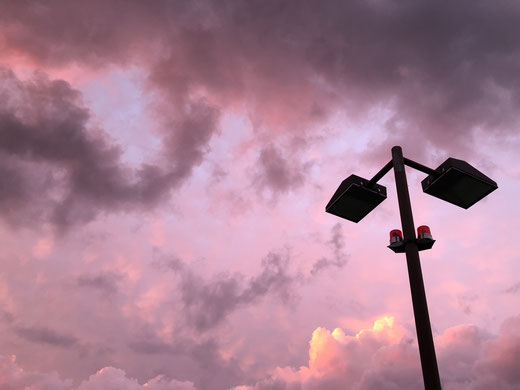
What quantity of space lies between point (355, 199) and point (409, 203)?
1.50 m

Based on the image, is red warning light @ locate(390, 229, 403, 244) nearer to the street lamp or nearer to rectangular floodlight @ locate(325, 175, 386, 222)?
the street lamp

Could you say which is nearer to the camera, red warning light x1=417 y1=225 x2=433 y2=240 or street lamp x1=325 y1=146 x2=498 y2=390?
street lamp x1=325 y1=146 x2=498 y2=390

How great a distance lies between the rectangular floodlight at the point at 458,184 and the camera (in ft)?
23.0

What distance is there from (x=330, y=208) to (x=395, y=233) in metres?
2.11

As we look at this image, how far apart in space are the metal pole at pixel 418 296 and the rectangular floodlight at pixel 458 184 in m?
0.91

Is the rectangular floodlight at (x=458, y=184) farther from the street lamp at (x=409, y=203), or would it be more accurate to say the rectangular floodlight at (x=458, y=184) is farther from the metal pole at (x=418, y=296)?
the metal pole at (x=418, y=296)

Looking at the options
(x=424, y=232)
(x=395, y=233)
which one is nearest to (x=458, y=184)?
(x=424, y=232)

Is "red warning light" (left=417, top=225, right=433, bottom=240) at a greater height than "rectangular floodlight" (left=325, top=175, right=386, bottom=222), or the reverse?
"rectangular floodlight" (left=325, top=175, right=386, bottom=222)

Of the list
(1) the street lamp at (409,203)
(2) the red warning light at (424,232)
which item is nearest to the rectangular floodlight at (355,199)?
(1) the street lamp at (409,203)

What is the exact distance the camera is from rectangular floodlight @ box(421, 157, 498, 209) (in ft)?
23.0

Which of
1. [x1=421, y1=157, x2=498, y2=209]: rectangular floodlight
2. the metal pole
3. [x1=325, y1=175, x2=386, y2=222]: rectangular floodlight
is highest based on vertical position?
[x1=325, y1=175, x2=386, y2=222]: rectangular floodlight

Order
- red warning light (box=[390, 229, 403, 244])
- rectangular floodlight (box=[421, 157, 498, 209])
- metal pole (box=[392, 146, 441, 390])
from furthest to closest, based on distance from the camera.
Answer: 1. rectangular floodlight (box=[421, 157, 498, 209])
2. red warning light (box=[390, 229, 403, 244])
3. metal pole (box=[392, 146, 441, 390])

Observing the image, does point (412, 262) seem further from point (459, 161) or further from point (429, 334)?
point (459, 161)

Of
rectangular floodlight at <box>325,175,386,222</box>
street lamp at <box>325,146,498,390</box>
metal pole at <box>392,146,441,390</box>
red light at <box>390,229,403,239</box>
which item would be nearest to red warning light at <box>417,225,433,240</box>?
street lamp at <box>325,146,498,390</box>
